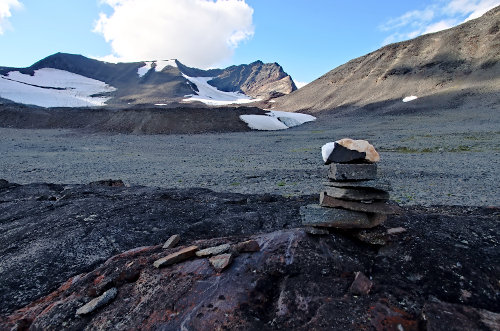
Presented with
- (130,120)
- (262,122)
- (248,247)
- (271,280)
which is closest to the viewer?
(271,280)

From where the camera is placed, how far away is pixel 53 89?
10456cm

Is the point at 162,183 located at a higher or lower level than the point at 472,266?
lower

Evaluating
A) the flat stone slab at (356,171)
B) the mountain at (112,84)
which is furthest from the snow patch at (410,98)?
the flat stone slab at (356,171)

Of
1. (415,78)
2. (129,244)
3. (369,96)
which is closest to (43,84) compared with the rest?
(369,96)

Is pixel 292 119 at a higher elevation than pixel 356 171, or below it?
below

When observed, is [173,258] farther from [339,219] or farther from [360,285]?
[360,285]

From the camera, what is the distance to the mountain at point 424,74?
58.8m

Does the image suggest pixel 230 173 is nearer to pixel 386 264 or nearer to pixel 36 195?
pixel 36 195

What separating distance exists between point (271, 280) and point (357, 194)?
1.75 m

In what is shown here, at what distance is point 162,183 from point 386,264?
38.6ft

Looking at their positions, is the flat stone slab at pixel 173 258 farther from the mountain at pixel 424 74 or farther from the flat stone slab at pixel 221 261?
the mountain at pixel 424 74

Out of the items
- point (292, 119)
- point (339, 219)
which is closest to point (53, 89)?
point (292, 119)

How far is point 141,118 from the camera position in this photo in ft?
174

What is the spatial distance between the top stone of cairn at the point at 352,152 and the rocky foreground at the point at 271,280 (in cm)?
104
